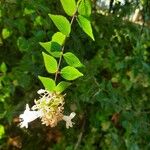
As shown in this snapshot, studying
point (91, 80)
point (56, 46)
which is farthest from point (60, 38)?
point (91, 80)

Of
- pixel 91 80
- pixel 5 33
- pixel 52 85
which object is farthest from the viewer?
pixel 5 33

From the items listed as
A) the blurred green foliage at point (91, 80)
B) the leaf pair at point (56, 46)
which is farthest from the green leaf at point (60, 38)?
the blurred green foliage at point (91, 80)

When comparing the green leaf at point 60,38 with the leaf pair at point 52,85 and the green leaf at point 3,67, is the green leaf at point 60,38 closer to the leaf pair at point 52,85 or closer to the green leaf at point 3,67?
the leaf pair at point 52,85

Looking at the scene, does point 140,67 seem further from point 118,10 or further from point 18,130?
point 18,130

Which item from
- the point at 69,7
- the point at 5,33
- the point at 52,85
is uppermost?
the point at 69,7

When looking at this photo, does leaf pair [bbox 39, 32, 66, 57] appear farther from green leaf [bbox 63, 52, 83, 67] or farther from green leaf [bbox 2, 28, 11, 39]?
green leaf [bbox 2, 28, 11, 39]

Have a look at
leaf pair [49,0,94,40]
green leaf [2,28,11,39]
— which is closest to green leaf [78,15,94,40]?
leaf pair [49,0,94,40]

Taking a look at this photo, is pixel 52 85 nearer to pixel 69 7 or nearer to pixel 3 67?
pixel 69 7

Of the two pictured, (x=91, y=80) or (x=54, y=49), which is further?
(x=91, y=80)

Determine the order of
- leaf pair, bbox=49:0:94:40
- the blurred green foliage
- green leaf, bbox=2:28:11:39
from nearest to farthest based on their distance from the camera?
leaf pair, bbox=49:0:94:40
the blurred green foliage
green leaf, bbox=2:28:11:39
